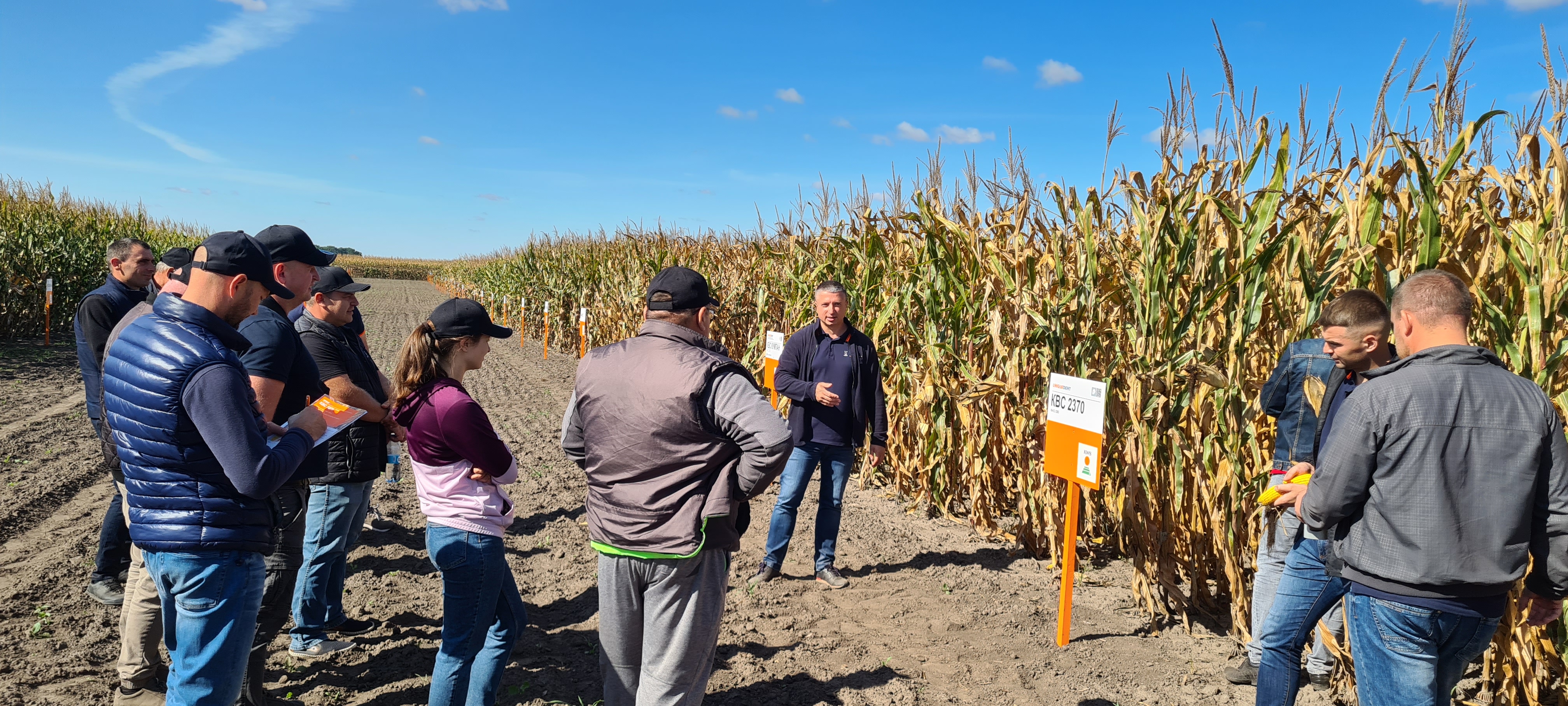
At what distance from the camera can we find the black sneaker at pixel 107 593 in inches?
173

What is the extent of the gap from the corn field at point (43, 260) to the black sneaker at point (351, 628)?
42.3 ft

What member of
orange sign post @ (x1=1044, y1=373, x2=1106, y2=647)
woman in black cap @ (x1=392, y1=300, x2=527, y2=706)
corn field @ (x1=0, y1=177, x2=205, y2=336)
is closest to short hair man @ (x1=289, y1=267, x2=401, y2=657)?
woman in black cap @ (x1=392, y1=300, x2=527, y2=706)

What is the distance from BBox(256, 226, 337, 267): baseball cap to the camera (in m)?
3.23

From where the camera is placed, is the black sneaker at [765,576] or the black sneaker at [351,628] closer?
the black sneaker at [351,628]

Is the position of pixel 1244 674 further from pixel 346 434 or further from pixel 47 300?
pixel 47 300

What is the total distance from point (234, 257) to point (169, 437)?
0.53m

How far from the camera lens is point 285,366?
2.84 metres

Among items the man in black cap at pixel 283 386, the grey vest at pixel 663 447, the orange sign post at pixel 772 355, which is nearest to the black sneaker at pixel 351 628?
the man in black cap at pixel 283 386

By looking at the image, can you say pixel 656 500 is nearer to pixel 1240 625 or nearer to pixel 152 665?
pixel 152 665

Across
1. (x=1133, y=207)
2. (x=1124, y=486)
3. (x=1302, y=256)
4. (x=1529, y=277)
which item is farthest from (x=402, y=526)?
(x=1529, y=277)

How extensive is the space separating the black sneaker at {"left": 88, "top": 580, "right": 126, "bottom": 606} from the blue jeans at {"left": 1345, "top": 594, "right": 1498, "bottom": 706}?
558 centimetres

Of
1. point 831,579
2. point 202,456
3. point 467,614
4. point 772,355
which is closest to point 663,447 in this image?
point 467,614

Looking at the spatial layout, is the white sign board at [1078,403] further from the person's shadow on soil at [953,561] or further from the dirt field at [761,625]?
the person's shadow on soil at [953,561]

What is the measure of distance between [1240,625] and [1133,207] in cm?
216
